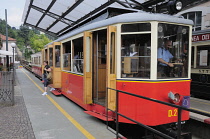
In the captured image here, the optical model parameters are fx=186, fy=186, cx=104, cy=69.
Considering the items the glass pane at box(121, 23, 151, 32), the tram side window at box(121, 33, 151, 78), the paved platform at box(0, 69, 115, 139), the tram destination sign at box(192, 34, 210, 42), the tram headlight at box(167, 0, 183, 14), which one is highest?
the tram headlight at box(167, 0, 183, 14)

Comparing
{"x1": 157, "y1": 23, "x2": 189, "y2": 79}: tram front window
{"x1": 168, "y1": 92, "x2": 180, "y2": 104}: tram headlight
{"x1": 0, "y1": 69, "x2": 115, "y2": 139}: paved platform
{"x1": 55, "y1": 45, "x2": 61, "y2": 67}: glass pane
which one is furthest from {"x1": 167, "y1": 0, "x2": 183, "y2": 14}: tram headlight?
{"x1": 55, "y1": 45, "x2": 61, "y2": 67}: glass pane

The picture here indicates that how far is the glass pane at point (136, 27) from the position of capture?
159 inches

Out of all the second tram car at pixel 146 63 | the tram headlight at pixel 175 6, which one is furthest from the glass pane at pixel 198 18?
the second tram car at pixel 146 63

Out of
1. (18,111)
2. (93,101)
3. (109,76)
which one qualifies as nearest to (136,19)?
(109,76)

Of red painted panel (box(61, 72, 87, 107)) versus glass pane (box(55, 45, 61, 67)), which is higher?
glass pane (box(55, 45, 61, 67))

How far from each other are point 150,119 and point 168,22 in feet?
7.08

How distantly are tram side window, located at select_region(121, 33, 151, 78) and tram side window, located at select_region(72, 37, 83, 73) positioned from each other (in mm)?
1850

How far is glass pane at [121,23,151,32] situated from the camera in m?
4.05

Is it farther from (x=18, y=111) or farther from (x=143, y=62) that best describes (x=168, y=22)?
(x=18, y=111)

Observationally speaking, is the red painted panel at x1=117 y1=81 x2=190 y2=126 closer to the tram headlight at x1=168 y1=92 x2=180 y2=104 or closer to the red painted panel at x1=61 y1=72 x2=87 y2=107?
the tram headlight at x1=168 y1=92 x2=180 y2=104

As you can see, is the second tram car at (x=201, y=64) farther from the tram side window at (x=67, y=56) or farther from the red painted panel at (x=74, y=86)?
the tram side window at (x=67, y=56)

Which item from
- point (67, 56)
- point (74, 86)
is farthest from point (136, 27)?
point (67, 56)

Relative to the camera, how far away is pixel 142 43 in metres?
4.13

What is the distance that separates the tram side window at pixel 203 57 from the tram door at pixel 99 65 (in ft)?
16.4
